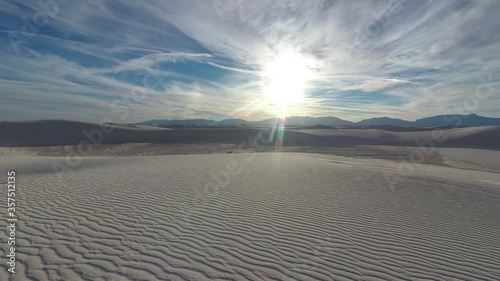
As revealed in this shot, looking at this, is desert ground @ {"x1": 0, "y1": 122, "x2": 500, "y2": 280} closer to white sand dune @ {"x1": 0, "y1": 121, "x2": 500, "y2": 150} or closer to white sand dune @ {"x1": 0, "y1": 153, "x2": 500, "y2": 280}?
white sand dune @ {"x1": 0, "y1": 153, "x2": 500, "y2": 280}

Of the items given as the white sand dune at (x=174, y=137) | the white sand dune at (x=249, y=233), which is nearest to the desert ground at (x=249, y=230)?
the white sand dune at (x=249, y=233)

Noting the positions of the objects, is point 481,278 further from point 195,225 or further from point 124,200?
point 124,200

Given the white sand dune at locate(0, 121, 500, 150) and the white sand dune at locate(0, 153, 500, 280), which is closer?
the white sand dune at locate(0, 153, 500, 280)

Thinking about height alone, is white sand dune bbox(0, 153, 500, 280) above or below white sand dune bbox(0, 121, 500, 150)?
below

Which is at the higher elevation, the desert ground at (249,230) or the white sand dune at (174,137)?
the white sand dune at (174,137)

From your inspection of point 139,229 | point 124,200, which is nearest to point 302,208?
point 139,229

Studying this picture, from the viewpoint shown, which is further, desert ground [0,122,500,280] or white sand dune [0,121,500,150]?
white sand dune [0,121,500,150]

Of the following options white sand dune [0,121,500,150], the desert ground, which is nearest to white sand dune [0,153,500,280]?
the desert ground

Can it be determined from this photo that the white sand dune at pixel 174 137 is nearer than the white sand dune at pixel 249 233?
No

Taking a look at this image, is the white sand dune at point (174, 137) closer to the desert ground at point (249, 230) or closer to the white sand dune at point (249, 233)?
the desert ground at point (249, 230)

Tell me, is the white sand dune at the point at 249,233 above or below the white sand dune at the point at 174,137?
below
